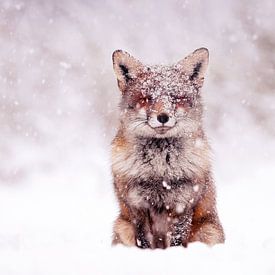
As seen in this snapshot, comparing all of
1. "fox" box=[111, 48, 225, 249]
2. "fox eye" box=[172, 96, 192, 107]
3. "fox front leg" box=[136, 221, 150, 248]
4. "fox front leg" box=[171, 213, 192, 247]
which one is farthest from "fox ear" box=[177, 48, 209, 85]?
"fox front leg" box=[136, 221, 150, 248]

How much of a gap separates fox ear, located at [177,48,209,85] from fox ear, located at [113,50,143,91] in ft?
1.56

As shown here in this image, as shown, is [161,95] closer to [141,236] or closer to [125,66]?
[125,66]

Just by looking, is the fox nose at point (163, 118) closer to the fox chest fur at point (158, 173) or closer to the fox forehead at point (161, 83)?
→ the fox forehead at point (161, 83)

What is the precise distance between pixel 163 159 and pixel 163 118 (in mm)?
489

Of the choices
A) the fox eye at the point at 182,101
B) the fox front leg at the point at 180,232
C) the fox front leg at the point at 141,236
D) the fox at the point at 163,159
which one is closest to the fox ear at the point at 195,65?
the fox at the point at 163,159

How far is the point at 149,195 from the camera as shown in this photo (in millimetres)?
6176

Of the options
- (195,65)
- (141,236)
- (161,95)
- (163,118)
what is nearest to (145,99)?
(161,95)

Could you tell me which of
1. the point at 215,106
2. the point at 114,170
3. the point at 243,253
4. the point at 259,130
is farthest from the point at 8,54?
the point at 243,253

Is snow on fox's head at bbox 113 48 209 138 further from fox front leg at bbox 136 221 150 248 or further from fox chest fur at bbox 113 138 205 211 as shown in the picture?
fox front leg at bbox 136 221 150 248

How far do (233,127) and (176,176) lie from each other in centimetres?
884

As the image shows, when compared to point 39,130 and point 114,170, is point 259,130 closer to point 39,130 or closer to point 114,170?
point 39,130

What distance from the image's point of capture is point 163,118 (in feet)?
20.2

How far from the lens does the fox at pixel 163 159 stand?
6180 mm

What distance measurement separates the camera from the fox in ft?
20.3
